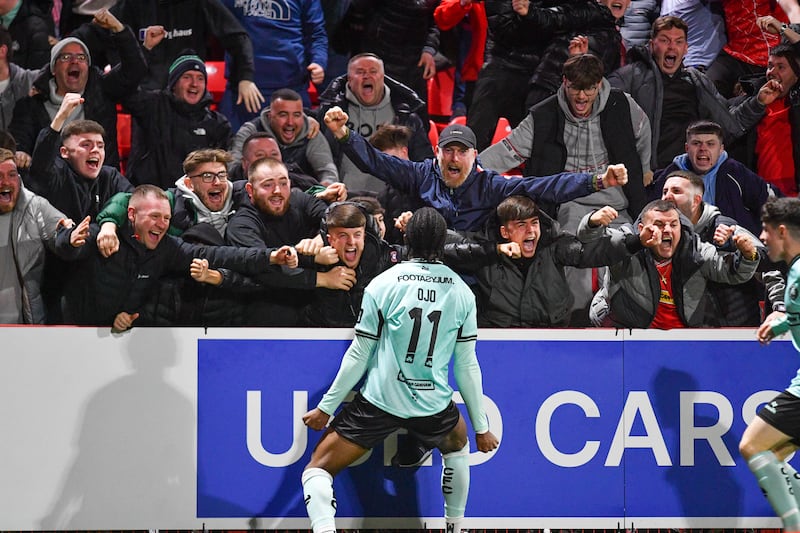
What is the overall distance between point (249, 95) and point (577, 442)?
189 inches

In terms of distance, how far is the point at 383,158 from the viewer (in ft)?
26.0

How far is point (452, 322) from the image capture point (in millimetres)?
6211

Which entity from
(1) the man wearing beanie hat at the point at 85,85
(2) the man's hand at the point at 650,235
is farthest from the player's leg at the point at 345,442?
(1) the man wearing beanie hat at the point at 85,85

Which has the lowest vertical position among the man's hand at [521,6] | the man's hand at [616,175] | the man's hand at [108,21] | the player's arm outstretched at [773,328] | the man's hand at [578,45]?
the player's arm outstretched at [773,328]

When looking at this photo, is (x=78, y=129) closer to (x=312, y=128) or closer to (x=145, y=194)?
(x=145, y=194)

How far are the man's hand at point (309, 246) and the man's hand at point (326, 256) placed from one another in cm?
3

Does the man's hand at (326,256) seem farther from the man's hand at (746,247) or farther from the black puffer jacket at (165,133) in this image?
the black puffer jacket at (165,133)

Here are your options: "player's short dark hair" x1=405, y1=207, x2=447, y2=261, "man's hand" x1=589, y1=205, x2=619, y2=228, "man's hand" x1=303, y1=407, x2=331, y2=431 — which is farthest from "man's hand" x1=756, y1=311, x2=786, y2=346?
"man's hand" x1=303, y1=407, x2=331, y2=431

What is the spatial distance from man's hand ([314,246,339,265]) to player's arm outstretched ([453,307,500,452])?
3.33 feet

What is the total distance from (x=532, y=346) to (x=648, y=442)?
1.01 metres

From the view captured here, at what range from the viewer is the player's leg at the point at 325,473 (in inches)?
242

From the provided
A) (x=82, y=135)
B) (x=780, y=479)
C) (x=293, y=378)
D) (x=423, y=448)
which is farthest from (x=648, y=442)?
(x=82, y=135)

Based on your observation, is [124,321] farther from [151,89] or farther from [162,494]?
[151,89]

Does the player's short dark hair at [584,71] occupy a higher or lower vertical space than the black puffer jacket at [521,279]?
higher
